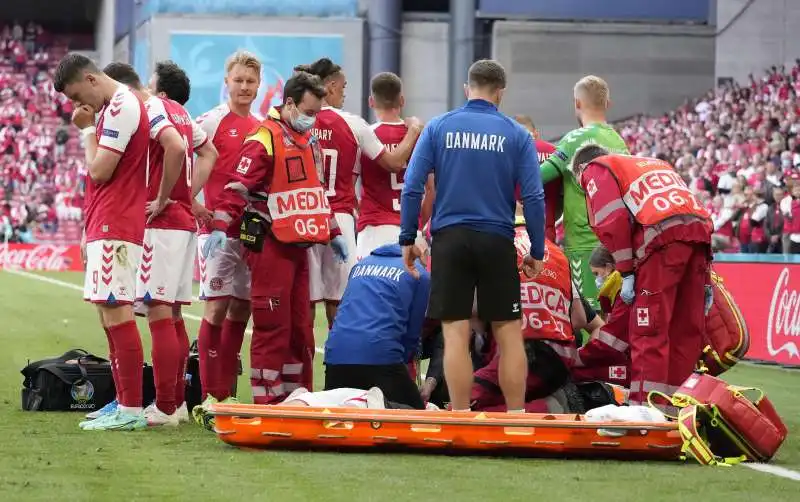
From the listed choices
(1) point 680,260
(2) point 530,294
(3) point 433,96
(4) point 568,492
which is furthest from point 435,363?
(3) point 433,96

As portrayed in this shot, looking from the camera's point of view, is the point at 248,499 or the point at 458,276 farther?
the point at 458,276

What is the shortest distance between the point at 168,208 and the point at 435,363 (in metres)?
1.79

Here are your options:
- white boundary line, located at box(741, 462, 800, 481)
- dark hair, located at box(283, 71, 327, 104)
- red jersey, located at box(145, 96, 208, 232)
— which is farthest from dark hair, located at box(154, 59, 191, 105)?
white boundary line, located at box(741, 462, 800, 481)

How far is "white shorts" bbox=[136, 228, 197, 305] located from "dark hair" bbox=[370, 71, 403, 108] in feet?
6.28

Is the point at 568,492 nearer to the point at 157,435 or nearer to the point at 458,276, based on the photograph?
the point at 458,276

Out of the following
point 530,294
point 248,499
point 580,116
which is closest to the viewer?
point 248,499

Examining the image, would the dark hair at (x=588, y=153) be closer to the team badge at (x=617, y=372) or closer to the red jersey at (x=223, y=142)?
the team badge at (x=617, y=372)

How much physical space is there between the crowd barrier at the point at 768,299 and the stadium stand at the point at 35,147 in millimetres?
29480

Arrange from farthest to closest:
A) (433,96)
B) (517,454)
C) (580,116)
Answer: (433,96)
(580,116)
(517,454)

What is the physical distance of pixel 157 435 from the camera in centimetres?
841

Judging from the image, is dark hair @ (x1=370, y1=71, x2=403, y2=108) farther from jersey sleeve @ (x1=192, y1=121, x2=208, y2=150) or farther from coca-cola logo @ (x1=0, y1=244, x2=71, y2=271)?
coca-cola logo @ (x1=0, y1=244, x2=71, y2=271)

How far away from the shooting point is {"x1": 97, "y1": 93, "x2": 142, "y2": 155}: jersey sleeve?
27.7 ft

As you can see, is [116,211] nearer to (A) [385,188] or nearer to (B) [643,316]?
(A) [385,188]

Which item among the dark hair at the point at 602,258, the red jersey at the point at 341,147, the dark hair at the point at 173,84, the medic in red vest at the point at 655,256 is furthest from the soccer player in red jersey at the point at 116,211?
the dark hair at the point at 602,258
